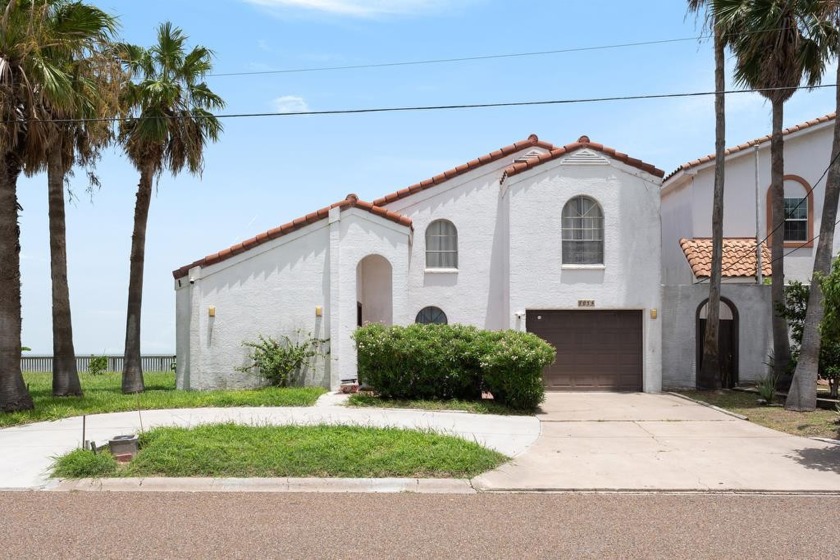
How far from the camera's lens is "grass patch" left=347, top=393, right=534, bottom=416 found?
14.6 m

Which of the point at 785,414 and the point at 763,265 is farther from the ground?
the point at 763,265

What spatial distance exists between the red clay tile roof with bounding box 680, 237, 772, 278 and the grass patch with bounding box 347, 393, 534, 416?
814cm

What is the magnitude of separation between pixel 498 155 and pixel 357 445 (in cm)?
1251

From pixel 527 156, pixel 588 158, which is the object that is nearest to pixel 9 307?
pixel 588 158

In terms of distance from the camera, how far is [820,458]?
1083 centimetres

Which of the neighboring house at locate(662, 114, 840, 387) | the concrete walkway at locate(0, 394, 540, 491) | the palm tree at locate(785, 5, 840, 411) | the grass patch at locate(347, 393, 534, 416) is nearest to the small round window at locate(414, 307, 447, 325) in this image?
the grass patch at locate(347, 393, 534, 416)

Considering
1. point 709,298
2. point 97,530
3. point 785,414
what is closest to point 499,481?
point 97,530

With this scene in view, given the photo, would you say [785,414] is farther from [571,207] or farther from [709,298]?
[571,207]

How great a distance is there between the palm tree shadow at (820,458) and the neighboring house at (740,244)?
27.7 feet

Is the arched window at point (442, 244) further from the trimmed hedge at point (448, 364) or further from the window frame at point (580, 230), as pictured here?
the trimmed hedge at point (448, 364)

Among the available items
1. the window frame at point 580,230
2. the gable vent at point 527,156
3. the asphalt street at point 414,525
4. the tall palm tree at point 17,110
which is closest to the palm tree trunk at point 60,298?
the tall palm tree at point 17,110

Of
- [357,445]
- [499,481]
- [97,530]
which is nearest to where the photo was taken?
[97,530]

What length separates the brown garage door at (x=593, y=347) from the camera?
19.2m

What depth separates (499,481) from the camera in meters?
9.31
